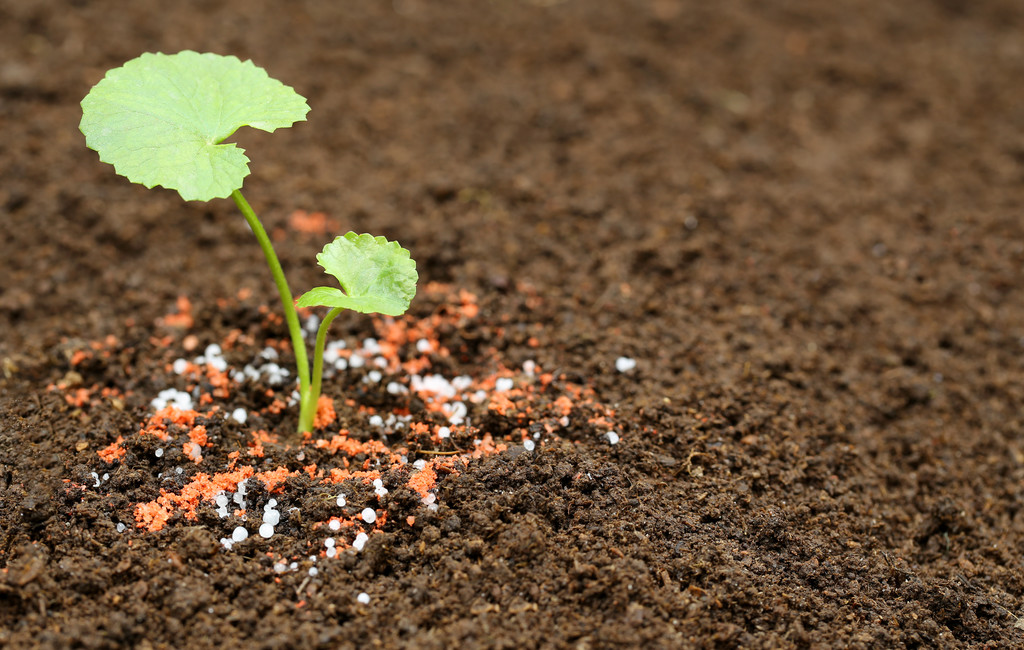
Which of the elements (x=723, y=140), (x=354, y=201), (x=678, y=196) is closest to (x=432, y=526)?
(x=354, y=201)

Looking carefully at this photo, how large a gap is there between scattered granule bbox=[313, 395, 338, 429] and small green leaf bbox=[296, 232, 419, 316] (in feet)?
1.12

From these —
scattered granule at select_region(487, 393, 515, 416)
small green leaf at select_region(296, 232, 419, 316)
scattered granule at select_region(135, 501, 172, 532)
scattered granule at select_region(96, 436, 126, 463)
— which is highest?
small green leaf at select_region(296, 232, 419, 316)

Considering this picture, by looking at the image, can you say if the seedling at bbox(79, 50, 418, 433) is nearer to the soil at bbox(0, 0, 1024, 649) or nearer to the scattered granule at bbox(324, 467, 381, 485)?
the scattered granule at bbox(324, 467, 381, 485)

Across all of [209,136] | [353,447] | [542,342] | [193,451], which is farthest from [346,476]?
[209,136]

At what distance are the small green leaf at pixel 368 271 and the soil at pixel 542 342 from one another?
36 centimetres

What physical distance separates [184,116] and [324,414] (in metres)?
0.64

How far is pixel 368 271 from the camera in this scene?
1392 millimetres

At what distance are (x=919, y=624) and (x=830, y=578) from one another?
0.16 metres

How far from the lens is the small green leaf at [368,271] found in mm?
1348

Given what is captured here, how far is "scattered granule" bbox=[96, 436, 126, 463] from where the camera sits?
150 cm

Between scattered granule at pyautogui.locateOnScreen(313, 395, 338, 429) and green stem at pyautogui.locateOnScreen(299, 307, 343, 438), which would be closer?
green stem at pyautogui.locateOnScreen(299, 307, 343, 438)

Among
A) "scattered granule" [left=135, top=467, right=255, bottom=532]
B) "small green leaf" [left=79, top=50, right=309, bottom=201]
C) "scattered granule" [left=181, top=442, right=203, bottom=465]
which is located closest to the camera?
"small green leaf" [left=79, top=50, right=309, bottom=201]

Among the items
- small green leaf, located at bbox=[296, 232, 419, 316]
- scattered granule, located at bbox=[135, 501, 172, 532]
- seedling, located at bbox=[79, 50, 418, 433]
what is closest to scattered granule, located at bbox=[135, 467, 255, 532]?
scattered granule, located at bbox=[135, 501, 172, 532]

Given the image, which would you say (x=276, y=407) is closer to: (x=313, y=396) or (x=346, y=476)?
(x=313, y=396)
